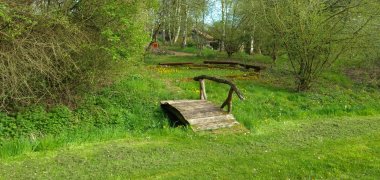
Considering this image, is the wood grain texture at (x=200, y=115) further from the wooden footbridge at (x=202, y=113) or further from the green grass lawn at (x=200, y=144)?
the green grass lawn at (x=200, y=144)

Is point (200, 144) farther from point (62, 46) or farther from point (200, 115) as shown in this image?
point (62, 46)

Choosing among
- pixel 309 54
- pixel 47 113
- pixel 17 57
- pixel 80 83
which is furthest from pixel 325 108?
pixel 17 57

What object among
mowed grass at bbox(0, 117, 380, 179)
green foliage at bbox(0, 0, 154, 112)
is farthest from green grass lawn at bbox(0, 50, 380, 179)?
green foliage at bbox(0, 0, 154, 112)

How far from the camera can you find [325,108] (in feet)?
35.9

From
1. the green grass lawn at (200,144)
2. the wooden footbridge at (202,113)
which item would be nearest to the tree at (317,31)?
the green grass lawn at (200,144)

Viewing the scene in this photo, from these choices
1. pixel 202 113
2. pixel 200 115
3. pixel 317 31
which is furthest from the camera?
pixel 317 31

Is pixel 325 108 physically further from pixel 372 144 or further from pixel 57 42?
pixel 57 42

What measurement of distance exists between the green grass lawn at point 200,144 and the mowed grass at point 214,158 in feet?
0.05

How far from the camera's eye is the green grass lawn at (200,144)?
5578mm

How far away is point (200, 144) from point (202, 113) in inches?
75.9

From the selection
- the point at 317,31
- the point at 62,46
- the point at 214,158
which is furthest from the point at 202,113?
the point at 317,31

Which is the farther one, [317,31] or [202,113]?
[317,31]

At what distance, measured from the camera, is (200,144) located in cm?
705

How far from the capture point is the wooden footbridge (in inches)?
330
